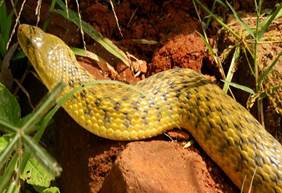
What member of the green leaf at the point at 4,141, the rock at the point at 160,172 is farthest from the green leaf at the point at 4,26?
the rock at the point at 160,172

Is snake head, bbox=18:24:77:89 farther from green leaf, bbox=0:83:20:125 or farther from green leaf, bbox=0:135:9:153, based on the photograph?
green leaf, bbox=0:135:9:153

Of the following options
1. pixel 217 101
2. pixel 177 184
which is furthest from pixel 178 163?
pixel 217 101

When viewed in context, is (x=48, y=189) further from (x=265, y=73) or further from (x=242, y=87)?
(x=265, y=73)

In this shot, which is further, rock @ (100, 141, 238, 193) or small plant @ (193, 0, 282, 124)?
small plant @ (193, 0, 282, 124)

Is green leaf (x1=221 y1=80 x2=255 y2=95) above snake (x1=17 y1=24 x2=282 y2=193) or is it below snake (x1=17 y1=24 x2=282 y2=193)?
above

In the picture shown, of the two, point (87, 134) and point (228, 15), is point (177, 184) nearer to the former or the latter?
point (87, 134)

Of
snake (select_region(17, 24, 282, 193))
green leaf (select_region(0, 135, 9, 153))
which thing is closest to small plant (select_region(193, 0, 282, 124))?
snake (select_region(17, 24, 282, 193))
